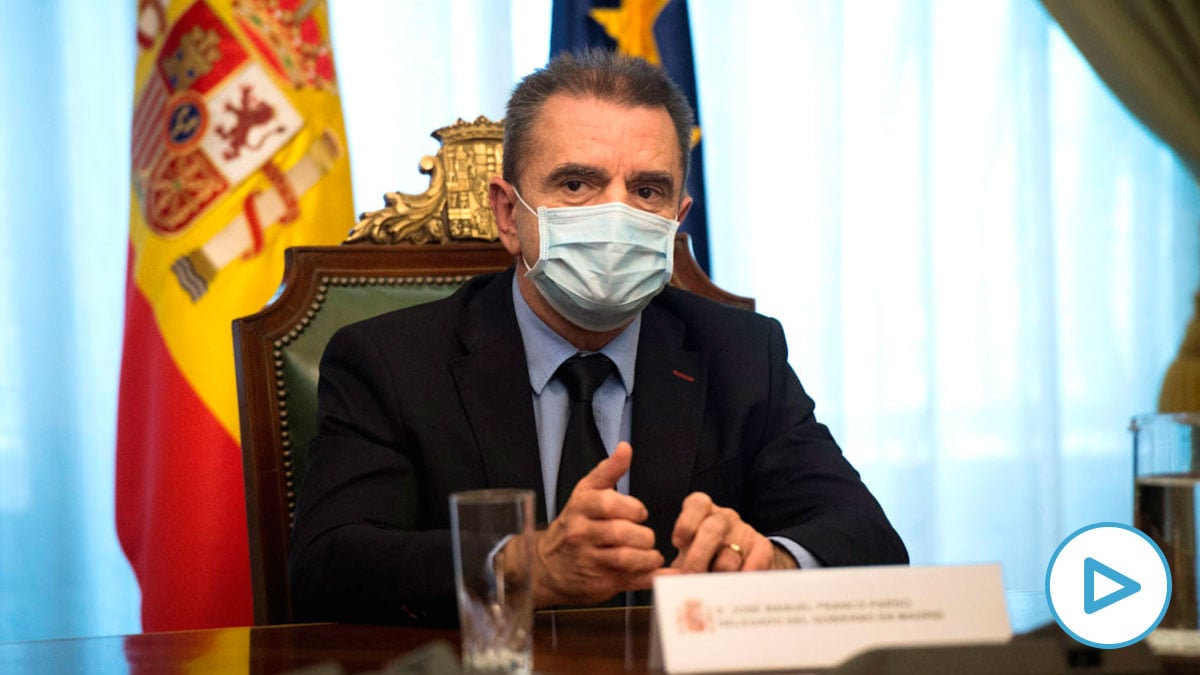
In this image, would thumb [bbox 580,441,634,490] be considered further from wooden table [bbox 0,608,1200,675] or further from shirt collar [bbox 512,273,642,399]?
shirt collar [bbox 512,273,642,399]

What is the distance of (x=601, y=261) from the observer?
6.69ft

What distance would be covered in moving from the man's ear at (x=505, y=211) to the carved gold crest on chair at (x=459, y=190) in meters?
0.10

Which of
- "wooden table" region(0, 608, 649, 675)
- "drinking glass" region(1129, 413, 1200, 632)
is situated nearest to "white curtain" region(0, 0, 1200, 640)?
"wooden table" region(0, 608, 649, 675)

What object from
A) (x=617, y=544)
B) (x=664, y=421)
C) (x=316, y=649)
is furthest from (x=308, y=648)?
(x=664, y=421)

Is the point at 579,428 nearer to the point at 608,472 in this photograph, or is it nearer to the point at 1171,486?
the point at 608,472

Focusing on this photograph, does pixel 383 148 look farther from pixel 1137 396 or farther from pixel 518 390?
pixel 1137 396

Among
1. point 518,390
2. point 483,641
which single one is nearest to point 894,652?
point 483,641

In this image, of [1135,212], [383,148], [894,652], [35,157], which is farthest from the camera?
[1135,212]

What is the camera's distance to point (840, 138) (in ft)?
12.7

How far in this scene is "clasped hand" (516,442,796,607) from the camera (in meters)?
1.39

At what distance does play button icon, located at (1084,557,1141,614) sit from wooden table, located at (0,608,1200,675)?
8 cm

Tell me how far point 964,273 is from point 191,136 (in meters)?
2.49

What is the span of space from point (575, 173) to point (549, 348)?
12.3 inches

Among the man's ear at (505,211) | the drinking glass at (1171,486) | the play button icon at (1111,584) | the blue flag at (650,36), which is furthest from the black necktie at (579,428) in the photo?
the blue flag at (650,36)
